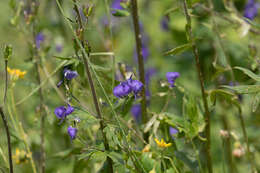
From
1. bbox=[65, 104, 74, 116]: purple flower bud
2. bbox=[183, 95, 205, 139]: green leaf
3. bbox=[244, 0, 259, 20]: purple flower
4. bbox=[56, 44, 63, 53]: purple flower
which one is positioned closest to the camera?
bbox=[65, 104, 74, 116]: purple flower bud

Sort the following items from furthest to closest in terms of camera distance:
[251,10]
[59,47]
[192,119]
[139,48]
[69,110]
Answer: [59,47]
[251,10]
[139,48]
[192,119]
[69,110]

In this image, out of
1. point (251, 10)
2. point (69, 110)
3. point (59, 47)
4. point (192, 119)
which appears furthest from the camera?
point (59, 47)

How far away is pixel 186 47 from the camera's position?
1.21 metres

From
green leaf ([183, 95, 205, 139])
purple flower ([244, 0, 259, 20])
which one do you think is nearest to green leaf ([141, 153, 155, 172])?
green leaf ([183, 95, 205, 139])

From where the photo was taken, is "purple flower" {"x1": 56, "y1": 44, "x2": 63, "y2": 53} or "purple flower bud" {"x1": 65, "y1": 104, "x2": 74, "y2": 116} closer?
"purple flower bud" {"x1": 65, "y1": 104, "x2": 74, "y2": 116}

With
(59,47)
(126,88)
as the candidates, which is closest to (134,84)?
(126,88)

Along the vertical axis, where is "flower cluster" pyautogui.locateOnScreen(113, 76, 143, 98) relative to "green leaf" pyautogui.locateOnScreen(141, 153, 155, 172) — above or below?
above

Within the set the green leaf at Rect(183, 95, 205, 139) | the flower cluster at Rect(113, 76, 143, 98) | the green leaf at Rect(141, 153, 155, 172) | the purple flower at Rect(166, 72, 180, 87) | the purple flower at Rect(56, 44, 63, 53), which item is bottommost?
the green leaf at Rect(141, 153, 155, 172)

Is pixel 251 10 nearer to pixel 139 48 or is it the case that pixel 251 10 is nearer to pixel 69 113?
pixel 139 48

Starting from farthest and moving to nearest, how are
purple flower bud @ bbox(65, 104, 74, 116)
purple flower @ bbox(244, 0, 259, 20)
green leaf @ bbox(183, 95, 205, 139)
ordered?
purple flower @ bbox(244, 0, 259, 20) → green leaf @ bbox(183, 95, 205, 139) → purple flower bud @ bbox(65, 104, 74, 116)

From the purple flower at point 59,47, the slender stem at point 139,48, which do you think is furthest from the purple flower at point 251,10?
the purple flower at point 59,47

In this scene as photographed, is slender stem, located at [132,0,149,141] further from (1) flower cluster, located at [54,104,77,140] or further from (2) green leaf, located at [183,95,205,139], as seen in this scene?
(1) flower cluster, located at [54,104,77,140]

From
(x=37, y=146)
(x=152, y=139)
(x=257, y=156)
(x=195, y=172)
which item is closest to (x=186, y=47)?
(x=152, y=139)

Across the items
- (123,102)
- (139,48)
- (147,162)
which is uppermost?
(139,48)
